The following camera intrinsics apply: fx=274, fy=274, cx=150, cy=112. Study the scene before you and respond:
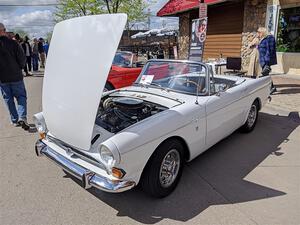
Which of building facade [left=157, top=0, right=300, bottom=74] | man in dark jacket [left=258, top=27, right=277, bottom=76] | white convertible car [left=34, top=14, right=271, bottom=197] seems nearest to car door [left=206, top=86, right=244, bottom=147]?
white convertible car [left=34, top=14, right=271, bottom=197]

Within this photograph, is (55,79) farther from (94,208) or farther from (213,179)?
(213,179)

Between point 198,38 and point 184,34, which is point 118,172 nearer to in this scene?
point 198,38

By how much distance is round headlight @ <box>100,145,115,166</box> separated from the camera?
251 cm

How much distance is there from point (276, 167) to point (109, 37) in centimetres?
279

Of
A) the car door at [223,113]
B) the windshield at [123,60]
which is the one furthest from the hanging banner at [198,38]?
the car door at [223,113]

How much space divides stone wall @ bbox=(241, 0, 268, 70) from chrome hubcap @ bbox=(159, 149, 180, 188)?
30.0 ft

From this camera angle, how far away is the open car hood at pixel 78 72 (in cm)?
263

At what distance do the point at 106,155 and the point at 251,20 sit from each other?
10.3m

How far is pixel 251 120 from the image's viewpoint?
491 cm

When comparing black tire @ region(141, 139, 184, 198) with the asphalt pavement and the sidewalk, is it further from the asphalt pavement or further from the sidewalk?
the sidewalk

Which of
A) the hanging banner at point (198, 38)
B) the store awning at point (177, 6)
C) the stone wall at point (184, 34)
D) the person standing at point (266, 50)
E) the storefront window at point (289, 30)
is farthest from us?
the stone wall at point (184, 34)

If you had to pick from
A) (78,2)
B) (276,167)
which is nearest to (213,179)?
(276,167)

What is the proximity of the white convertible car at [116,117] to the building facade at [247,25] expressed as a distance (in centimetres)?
748

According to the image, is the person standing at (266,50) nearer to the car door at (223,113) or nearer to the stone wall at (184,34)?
the car door at (223,113)
